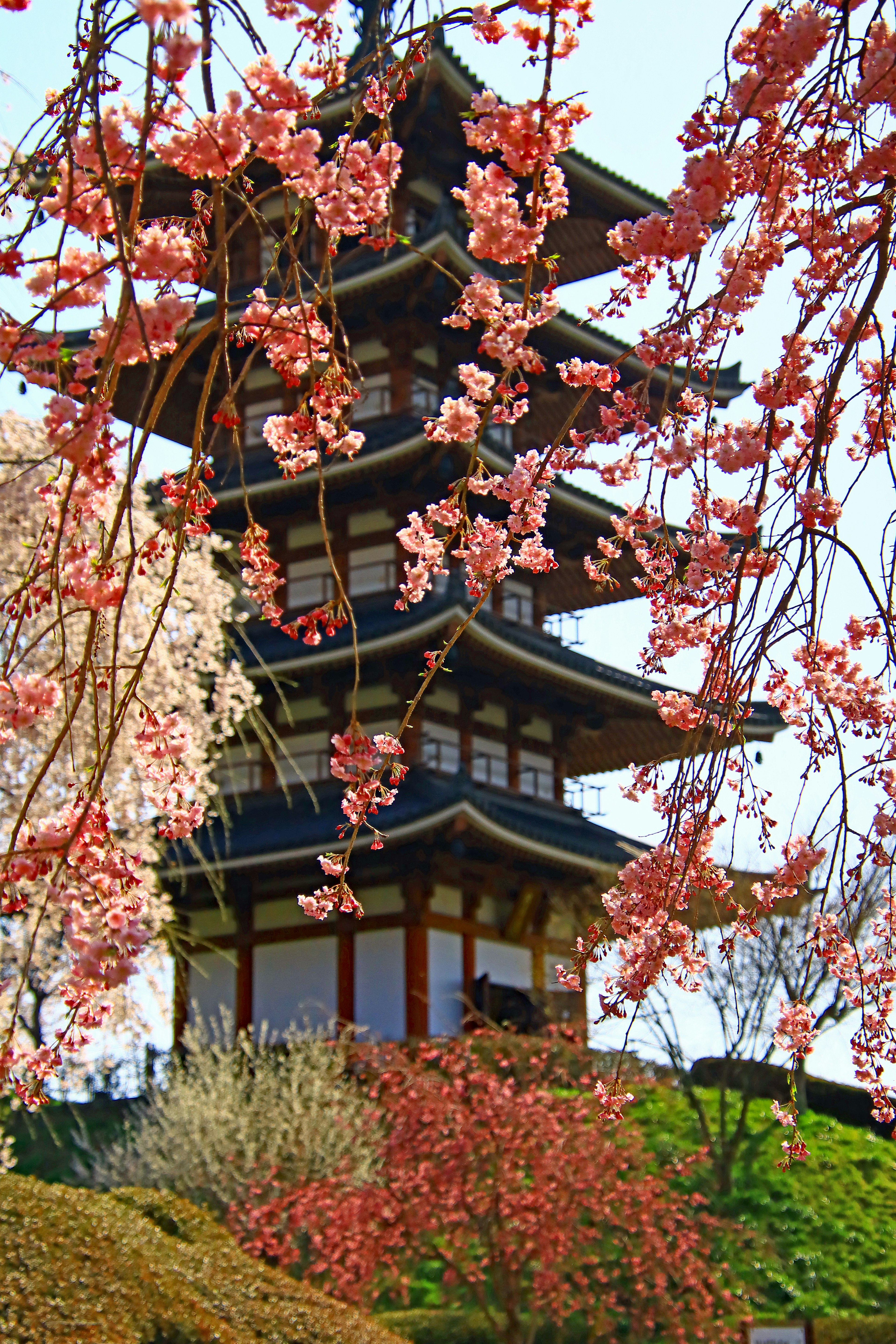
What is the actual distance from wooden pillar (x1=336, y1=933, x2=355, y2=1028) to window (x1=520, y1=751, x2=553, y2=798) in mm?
3334

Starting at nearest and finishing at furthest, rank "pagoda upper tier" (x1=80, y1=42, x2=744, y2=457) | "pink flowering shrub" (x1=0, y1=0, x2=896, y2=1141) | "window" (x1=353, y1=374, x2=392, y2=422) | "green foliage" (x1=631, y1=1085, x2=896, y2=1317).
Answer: "pink flowering shrub" (x1=0, y1=0, x2=896, y2=1141)
"green foliage" (x1=631, y1=1085, x2=896, y2=1317)
"pagoda upper tier" (x1=80, y1=42, x2=744, y2=457)
"window" (x1=353, y1=374, x2=392, y2=422)

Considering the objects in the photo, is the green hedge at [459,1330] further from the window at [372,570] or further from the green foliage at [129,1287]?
the window at [372,570]

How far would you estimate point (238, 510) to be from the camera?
2123cm

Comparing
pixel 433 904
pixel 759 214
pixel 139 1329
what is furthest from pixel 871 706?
pixel 433 904

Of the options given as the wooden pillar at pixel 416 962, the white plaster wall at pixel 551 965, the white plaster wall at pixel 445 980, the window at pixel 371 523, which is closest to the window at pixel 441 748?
the wooden pillar at pixel 416 962

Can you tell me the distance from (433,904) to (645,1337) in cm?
661

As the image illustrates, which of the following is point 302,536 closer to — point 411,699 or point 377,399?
point 377,399

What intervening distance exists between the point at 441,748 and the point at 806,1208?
695cm

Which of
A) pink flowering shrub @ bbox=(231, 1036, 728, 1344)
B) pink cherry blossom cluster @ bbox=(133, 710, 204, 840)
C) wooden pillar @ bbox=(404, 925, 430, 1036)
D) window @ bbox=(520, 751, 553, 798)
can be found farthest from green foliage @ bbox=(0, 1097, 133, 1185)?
pink cherry blossom cluster @ bbox=(133, 710, 204, 840)

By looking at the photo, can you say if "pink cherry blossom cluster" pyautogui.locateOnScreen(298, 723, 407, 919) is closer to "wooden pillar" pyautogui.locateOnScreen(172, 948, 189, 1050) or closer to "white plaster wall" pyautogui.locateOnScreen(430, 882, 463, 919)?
"white plaster wall" pyautogui.locateOnScreen(430, 882, 463, 919)

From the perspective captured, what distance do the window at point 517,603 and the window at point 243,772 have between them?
402 centimetres

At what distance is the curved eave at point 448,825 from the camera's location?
51.8 feet

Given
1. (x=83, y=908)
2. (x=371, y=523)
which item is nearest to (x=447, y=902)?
(x=371, y=523)

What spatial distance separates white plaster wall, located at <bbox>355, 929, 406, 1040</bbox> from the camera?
55.0ft
